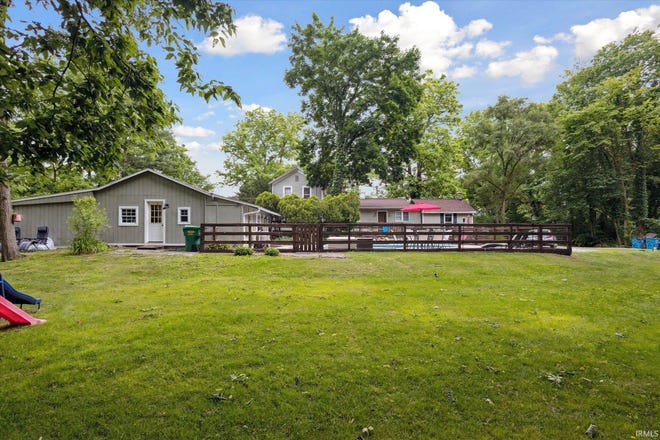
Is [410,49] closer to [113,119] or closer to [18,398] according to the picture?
[113,119]

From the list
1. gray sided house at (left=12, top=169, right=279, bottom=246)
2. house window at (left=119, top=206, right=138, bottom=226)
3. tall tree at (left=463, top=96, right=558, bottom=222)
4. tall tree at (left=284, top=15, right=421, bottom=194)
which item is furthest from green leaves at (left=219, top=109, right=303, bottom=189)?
house window at (left=119, top=206, right=138, bottom=226)

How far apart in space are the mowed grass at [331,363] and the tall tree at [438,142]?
26.5 m

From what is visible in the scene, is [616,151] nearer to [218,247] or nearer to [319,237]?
[319,237]

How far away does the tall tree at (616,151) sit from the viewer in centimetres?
2300

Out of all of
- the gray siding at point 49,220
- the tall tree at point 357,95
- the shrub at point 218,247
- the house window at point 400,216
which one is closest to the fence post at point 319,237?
the shrub at point 218,247

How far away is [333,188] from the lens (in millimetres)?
27281

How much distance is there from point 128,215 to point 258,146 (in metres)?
26.5

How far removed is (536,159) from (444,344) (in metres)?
27.4

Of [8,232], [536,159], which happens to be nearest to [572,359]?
[8,232]

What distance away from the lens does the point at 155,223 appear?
1677cm

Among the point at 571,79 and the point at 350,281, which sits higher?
the point at 571,79

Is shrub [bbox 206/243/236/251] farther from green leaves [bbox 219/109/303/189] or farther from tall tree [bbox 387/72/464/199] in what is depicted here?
green leaves [bbox 219/109/303/189]

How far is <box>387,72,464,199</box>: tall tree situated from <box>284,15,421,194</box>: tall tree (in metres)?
4.75

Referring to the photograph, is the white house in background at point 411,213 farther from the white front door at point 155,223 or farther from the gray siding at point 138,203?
the white front door at point 155,223
